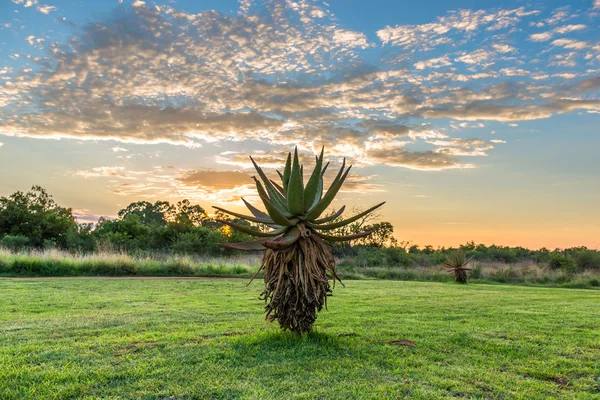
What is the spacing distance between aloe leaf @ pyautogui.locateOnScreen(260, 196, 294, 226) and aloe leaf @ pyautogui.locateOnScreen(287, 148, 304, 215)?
0.17 meters

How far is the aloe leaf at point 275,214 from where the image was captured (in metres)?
4.29

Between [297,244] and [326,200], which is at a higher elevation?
[326,200]

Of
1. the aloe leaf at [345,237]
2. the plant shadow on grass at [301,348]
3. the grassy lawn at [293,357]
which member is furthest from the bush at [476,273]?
the aloe leaf at [345,237]

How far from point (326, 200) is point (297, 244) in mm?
585

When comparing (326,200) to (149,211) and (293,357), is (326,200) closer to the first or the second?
(293,357)

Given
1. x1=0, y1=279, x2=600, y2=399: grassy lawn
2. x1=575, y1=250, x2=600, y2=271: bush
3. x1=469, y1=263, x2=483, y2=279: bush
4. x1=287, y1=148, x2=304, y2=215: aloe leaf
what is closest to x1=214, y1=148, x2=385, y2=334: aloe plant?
x1=287, y1=148, x2=304, y2=215: aloe leaf

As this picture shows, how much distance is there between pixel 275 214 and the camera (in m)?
4.41

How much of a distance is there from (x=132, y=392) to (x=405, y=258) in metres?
36.4

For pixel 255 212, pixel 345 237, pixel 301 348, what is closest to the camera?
pixel 345 237

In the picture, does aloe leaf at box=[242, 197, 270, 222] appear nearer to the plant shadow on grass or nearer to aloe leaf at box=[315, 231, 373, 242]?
aloe leaf at box=[315, 231, 373, 242]

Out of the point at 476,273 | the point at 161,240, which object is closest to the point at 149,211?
the point at 161,240

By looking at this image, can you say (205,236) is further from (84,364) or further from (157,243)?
(84,364)

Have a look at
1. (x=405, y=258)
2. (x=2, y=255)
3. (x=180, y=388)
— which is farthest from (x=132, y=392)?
(x=405, y=258)

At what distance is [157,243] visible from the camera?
155 ft
